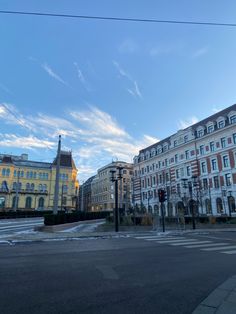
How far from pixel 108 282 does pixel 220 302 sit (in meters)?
2.48

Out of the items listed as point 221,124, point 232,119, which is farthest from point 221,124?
point 232,119

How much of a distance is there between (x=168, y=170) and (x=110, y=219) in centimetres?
3033

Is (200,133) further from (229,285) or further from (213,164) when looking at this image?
(229,285)

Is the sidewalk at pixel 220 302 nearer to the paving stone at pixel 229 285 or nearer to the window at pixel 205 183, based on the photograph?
the paving stone at pixel 229 285

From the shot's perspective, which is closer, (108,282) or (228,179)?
(108,282)

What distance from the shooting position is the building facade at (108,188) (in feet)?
302

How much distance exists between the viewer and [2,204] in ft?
259

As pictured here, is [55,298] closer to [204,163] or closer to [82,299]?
[82,299]

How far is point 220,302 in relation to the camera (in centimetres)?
453

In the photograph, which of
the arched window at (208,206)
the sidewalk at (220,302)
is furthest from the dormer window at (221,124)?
the sidewalk at (220,302)

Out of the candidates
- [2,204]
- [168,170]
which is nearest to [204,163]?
[168,170]

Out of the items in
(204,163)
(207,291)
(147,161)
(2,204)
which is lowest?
(207,291)

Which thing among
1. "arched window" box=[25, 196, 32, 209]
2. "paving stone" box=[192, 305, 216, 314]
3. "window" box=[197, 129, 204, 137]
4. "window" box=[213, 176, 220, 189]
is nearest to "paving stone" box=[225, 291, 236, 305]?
"paving stone" box=[192, 305, 216, 314]

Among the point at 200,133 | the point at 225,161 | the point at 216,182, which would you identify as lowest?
the point at 216,182
